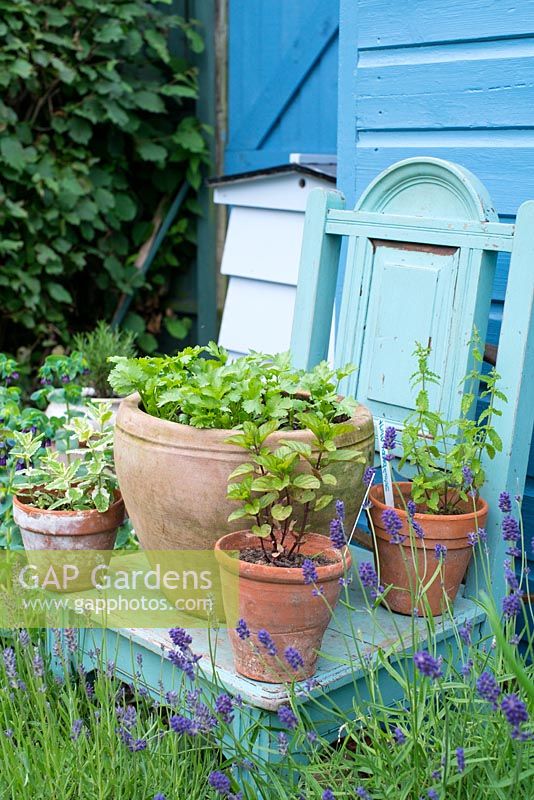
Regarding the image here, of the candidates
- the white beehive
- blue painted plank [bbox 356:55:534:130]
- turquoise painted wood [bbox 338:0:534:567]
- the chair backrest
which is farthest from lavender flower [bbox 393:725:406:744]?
the white beehive

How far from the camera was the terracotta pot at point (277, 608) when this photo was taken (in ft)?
5.45

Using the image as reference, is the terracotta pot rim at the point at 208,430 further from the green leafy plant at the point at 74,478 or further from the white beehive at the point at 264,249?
the white beehive at the point at 264,249

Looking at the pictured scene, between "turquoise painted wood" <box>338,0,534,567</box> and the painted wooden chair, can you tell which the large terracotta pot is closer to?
the painted wooden chair

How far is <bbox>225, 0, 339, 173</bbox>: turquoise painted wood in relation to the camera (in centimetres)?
430

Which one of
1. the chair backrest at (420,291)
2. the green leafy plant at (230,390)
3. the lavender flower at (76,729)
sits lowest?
the lavender flower at (76,729)

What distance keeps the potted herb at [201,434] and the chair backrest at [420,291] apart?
31 cm

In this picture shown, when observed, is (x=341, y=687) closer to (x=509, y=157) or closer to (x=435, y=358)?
(x=435, y=358)

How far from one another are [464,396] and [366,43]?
3.84 ft

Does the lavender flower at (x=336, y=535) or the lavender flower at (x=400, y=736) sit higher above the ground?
the lavender flower at (x=336, y=535)

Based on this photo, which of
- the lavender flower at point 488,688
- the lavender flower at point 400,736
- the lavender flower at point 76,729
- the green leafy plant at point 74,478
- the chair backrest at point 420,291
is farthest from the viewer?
the green leafy plant at point 74,478

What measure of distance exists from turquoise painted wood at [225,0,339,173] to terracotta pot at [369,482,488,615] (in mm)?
2708

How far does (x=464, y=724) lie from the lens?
4.79 feet

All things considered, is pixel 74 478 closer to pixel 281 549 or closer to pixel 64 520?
pixel 64 520

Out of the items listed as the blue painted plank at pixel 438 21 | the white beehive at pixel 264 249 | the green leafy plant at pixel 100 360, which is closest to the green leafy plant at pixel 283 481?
the blue painted plank at pixel 438 21
